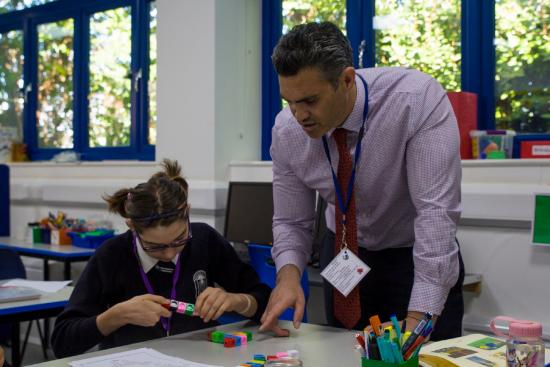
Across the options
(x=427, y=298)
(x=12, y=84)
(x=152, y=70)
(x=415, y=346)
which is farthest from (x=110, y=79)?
(x=415, y=346)

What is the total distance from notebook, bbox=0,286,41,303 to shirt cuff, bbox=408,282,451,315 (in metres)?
1.50

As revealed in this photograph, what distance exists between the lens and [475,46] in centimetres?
337

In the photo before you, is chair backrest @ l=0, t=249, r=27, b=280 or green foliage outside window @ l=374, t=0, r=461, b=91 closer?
chair backrest @ l=0, t=249, r=27, b=280

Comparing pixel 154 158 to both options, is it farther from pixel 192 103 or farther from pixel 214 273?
pixel 214 273

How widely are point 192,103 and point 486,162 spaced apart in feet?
5.93

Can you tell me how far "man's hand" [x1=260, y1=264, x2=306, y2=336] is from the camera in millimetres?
1794

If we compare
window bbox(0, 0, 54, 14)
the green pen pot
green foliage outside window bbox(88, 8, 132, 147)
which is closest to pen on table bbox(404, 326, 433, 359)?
the green pen pot

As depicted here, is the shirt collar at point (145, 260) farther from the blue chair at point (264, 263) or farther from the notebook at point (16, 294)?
the blue chair at point (264, 263)

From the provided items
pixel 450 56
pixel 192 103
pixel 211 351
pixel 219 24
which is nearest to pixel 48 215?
pixel 192 103

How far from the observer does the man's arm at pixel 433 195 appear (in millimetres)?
1628

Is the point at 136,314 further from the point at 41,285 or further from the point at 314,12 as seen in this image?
the point at 314,12

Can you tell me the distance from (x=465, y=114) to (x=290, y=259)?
161 cm

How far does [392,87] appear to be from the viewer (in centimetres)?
185

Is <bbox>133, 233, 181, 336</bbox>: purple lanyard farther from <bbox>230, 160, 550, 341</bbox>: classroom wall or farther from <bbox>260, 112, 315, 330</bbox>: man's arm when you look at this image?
<bbox>230, 160, 550, 341</bbox>: classroom wall
